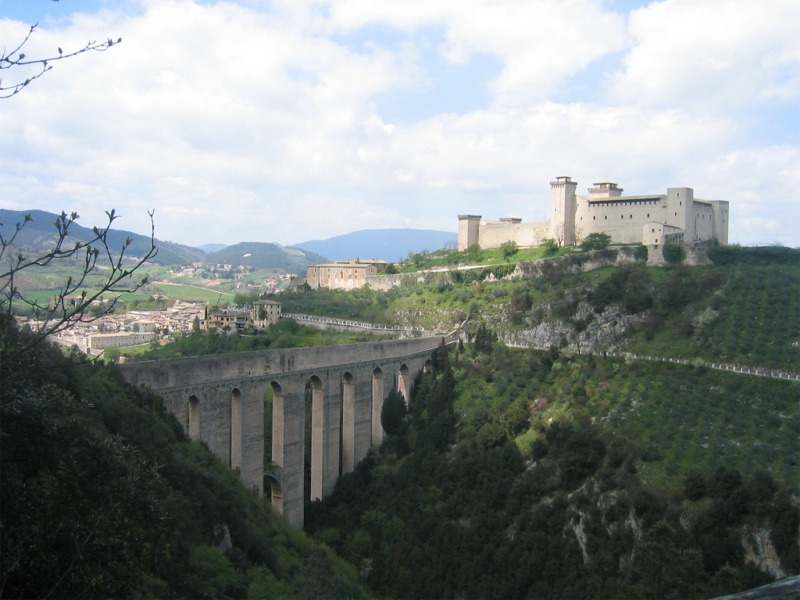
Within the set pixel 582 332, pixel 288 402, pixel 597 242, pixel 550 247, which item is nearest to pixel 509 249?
pixel 550 247

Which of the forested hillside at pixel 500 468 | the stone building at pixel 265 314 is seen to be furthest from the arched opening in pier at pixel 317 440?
the stone building at pixel 265 314

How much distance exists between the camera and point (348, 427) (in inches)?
1208

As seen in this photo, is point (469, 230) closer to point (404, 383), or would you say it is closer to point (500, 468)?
point (404, 383)

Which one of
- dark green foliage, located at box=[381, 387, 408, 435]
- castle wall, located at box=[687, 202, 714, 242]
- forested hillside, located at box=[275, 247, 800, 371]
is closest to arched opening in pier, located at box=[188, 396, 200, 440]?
dark green foliage, located at box=[381, 387, 408, 435]

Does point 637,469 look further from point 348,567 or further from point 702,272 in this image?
point 702,272

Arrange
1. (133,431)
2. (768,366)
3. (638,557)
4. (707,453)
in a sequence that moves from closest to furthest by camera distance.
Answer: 1. (133,431)
2. (638,557)
3. (707,453)
4. (768,366)

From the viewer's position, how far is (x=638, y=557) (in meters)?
19.6

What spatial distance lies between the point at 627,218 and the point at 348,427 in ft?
76.9

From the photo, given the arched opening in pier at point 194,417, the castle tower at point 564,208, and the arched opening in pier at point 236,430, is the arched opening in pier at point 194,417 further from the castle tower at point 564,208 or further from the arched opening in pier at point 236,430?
the castle tower at point 564,208

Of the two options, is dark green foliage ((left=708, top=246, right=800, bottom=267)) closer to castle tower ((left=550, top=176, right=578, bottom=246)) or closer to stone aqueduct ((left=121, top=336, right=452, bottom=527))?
castle tower ((left=550, top=176, right=578, bottom=246))

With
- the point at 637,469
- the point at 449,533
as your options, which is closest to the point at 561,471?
the point at 637,469

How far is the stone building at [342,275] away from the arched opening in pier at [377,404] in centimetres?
2136

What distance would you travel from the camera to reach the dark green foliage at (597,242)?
1705 inches

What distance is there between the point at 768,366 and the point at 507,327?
42.4 feet
